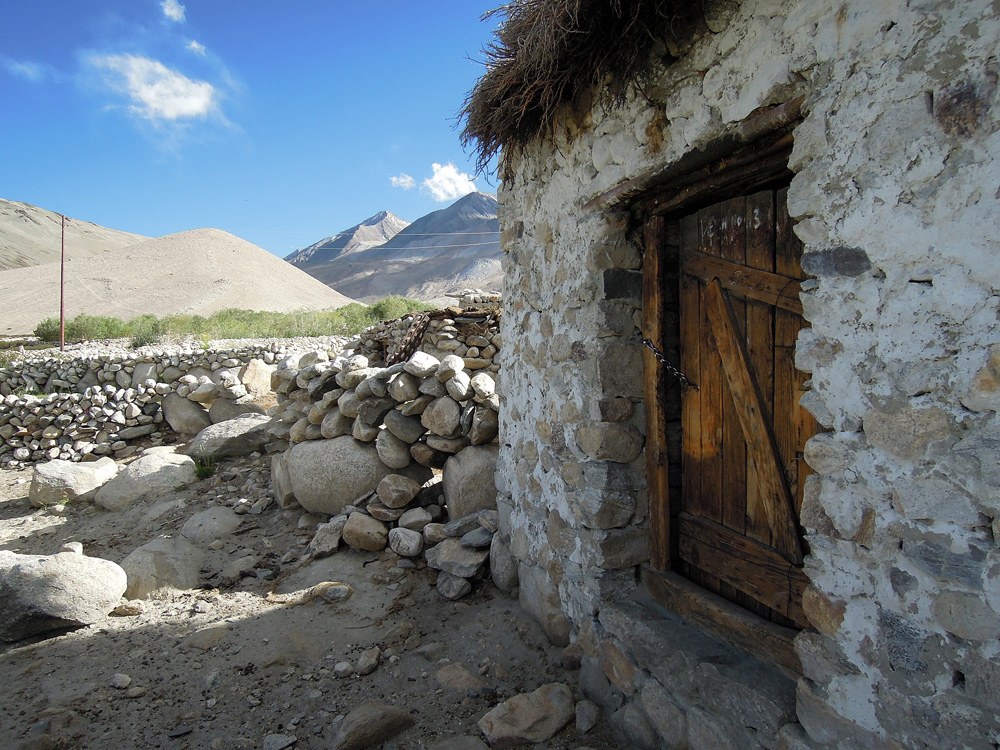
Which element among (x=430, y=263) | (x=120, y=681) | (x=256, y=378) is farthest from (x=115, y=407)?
(x=430, y=263)

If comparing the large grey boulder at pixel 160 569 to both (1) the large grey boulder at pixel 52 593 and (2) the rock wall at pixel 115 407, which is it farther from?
(2) the rock wall at pixel 115 407

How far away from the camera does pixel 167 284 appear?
34469 millimetres

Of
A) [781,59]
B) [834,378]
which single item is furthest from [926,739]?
[781,59]

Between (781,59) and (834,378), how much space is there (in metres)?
0.88

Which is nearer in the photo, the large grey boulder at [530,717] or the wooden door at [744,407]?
the wooden door at [744,407]

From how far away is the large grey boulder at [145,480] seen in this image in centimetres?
558

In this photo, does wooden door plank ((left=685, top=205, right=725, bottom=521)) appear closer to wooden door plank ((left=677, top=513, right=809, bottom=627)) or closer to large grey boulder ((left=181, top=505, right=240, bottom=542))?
wooden door plank ((left=677, top=513, right=809, bottom=627))

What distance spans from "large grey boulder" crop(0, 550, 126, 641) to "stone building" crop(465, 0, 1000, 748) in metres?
2.54

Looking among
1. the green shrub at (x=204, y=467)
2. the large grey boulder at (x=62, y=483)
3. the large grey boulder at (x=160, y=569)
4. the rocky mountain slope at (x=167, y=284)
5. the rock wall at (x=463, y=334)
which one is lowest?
the large grey boulder at (x=160, y=569)

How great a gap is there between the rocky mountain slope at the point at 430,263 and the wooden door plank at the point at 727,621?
3728cm

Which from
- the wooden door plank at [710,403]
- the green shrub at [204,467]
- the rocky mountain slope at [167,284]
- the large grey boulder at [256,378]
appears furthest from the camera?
the rocky mountain slope at [167,284]

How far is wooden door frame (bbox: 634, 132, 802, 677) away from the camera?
1.75 m

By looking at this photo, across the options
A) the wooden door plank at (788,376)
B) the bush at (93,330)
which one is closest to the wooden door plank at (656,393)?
the wooden door plank at (788,376)

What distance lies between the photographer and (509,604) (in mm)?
3156
